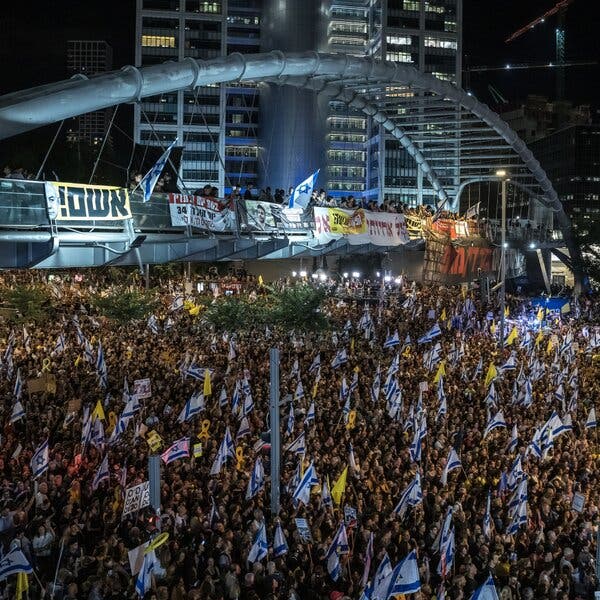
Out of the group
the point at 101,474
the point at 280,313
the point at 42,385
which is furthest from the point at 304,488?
the point at 280,313

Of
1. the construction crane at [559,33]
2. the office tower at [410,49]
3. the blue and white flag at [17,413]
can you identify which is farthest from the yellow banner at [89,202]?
the construction crane at [559,33]

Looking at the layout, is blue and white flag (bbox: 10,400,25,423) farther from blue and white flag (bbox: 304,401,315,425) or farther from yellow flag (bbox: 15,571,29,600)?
yellow flag (bbox: 15,571,29,600)

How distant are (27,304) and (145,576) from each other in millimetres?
23567

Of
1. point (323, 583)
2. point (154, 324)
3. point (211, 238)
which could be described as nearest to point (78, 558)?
point (323, 583)

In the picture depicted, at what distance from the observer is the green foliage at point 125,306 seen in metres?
30.7

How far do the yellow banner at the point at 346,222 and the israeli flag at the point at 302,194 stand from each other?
94 centimetres

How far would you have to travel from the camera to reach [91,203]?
1550cm

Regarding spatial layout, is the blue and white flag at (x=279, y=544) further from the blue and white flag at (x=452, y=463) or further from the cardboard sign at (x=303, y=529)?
the blue and white flag at (x=452, y=463)

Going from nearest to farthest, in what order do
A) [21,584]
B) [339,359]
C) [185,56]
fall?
[21,584] < [339,359] < [185,56]

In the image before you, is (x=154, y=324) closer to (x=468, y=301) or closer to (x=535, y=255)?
(x=468, y=301)

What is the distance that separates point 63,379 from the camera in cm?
1891

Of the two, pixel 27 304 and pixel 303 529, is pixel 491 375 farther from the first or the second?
pixel 27 304

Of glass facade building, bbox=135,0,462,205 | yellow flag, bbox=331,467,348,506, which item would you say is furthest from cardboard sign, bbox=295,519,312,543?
glass facade building, bbox=135,0,462,205

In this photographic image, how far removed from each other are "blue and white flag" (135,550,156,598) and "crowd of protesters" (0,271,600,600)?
122mm
